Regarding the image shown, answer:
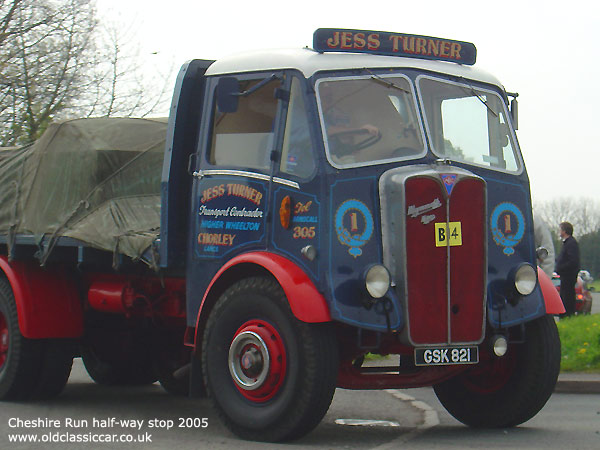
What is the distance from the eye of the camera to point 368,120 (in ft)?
25.6

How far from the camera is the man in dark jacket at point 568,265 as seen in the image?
56.4 ft

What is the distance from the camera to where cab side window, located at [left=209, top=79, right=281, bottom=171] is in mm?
7930

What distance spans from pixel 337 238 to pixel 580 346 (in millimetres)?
6393

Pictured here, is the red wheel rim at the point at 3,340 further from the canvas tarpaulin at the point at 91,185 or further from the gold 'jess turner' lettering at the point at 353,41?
the gold 'jess turner' lettering at the point at 353,41

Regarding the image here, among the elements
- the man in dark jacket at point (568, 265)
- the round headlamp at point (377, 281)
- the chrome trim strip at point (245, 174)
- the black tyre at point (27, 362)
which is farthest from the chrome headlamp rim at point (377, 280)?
the man in dark jacket at point (568, 265)

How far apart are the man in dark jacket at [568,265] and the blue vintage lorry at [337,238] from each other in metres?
8.84

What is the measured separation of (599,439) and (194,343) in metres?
3.05

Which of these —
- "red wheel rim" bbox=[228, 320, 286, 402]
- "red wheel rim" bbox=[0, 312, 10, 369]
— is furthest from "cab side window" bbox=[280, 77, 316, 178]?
"red wheel rim" bbox=[0, 312, 10, 369]

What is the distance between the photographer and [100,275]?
32.3 ft

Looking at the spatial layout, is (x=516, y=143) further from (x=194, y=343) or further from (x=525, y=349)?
(x=194, y=343)

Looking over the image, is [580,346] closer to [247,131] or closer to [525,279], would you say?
[525,279]

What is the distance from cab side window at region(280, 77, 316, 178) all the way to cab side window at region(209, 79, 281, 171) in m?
0.17

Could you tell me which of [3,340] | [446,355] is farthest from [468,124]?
[3,340]

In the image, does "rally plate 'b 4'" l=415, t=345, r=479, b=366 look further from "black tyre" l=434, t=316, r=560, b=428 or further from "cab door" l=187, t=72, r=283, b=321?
"cab door" l=187, t=72, r=283, b=321
